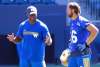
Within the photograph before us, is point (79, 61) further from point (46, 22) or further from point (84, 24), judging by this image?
point (46, 22)

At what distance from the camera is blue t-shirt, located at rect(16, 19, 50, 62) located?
907 centimetres

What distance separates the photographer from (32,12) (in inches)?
352

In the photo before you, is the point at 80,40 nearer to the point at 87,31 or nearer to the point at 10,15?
the point at 87,31

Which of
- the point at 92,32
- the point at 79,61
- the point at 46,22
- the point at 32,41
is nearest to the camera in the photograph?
the point at 92,32

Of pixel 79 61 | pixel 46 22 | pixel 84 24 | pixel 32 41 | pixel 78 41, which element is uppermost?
pixel 84 24

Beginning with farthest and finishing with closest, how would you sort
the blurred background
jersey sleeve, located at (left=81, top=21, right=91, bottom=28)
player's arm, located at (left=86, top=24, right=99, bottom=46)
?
the blurred background < jersey sleeve, located at (left=81, top=21, right=91, bottom=28) < player's arm, located at (left=86, top=24, right=99, bottom=46)

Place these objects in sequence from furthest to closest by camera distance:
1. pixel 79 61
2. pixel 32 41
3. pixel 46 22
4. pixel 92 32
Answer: pixel 46 22, pixel 32 41, pixel 79 61, pixel 92 32

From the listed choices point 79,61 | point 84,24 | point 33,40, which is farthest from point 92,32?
point 33,40

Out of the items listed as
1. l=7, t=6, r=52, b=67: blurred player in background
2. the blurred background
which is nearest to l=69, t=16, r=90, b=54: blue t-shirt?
l=7, t=6, r=52, b=67: blurred player in background

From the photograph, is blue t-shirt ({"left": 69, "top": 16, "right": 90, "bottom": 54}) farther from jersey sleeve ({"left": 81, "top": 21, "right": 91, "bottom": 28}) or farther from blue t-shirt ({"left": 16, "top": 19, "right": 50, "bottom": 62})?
blue t-shirt ({"left": 16, "top": 19, "right": 50, "bottom": 62})

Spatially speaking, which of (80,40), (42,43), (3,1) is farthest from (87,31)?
(3,1)

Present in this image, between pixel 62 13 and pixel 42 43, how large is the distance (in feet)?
21.3

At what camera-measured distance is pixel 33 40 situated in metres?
9.08

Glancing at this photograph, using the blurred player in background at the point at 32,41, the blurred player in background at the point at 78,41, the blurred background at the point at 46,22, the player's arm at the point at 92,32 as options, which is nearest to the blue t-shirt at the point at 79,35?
the blurred player in background at the point at 78,41
